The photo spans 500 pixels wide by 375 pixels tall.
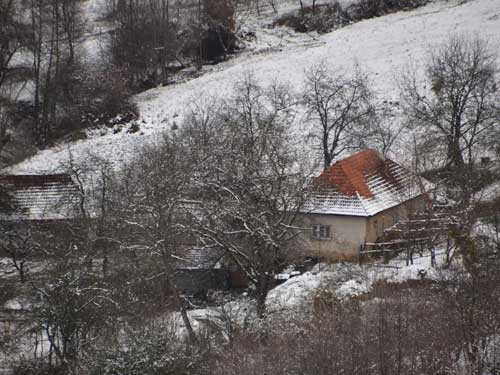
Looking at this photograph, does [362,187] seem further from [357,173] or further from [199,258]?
[199,258]

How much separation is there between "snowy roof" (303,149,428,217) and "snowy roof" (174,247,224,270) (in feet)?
10.1

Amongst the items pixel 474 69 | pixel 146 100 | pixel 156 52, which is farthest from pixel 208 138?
pixel 156 52

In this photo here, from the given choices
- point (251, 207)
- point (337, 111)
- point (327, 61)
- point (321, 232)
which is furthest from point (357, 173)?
point (327, 61)

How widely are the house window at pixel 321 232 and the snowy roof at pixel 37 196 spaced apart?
8.29 m

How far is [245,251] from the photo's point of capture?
55.4ft

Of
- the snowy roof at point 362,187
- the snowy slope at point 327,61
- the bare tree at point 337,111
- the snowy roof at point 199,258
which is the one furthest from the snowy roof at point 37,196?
the bare tree at point 337,111

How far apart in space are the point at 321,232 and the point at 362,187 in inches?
77.8

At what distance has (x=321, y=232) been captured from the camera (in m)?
22.8

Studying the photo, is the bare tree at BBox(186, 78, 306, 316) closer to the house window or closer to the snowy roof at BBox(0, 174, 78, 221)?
the house window

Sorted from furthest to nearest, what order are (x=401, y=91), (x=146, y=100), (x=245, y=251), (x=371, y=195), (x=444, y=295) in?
(x=146, y=100) → (x=401, y=91) → (x=371, y=195) → (x=245, y=251) → (x=444, y=295)

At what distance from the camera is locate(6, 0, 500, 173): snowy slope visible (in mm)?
32125

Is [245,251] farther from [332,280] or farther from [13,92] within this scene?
[13,92]

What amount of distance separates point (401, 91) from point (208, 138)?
11089mm

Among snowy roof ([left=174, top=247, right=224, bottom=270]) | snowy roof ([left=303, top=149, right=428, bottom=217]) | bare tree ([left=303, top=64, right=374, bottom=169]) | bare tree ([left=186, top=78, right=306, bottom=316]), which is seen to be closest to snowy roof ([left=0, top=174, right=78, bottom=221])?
snowy roof ([left=174, top=247, right=224, bottom=270])
